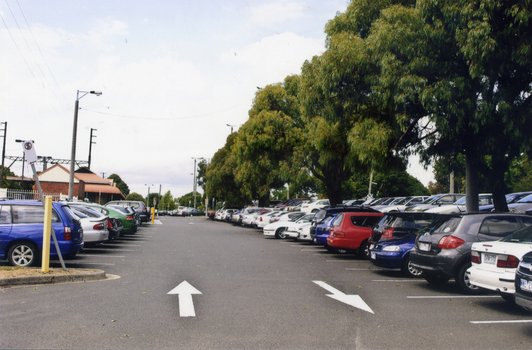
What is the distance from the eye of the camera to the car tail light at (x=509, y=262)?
748cm

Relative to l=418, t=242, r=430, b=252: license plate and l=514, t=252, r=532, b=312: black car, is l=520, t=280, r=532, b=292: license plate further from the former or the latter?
l=418, t=242, r=430, b=252: license plate

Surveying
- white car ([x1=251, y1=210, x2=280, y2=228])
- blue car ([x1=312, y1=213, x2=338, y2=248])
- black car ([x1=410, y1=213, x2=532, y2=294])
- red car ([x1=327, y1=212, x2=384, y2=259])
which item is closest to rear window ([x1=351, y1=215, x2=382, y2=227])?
red car ([x1=327, y1=212, x2=384, y2=259])

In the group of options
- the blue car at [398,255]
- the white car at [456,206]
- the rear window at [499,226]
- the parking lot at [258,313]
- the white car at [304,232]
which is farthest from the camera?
the white car at [456,206]

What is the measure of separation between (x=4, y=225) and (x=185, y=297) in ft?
18.1

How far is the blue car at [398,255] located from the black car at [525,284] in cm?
521

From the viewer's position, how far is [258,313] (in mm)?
7492

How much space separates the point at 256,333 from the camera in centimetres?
633

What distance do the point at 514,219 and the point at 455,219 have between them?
3.72ft

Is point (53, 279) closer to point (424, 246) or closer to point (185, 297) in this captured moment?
point (185, 297)

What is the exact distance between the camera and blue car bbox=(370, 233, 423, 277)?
11.9m

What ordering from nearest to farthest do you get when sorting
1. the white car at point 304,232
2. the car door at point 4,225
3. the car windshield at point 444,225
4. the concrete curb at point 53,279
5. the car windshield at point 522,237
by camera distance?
the car windshield at point 522,237
the concrete curb at point 53,279
the car windshield at point 444,225
the car door at point 4,225
the white car at point 304,232

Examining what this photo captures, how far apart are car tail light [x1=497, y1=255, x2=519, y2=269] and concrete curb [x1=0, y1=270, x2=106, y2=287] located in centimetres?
749

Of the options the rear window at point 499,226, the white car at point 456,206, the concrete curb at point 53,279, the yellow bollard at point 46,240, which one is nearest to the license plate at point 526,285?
the rear window at point 499,226

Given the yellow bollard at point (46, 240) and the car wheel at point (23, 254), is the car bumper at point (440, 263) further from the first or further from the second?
the car wheel at point (23, 254)
